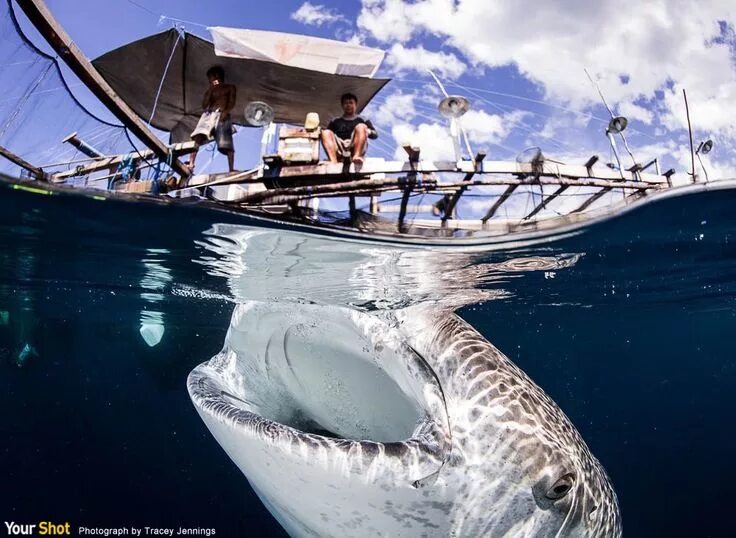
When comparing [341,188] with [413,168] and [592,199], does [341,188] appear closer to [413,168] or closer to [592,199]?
[413,168]

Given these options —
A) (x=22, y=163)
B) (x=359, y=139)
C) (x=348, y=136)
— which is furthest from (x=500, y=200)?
(x=22, y=163)

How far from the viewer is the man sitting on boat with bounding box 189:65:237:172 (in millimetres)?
7176

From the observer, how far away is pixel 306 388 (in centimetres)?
305

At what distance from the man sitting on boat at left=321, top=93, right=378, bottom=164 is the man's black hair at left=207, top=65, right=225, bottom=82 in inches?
115

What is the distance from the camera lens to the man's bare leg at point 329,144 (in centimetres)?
612

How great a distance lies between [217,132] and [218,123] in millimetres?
208

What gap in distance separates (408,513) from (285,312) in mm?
1481

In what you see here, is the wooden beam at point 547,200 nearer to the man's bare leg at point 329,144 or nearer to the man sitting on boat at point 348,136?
the man sitting on boat at point 348,136

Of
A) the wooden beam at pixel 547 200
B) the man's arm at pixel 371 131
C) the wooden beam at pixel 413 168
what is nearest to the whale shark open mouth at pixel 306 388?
the wooden beam at pixel 413 168

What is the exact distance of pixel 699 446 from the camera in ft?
172

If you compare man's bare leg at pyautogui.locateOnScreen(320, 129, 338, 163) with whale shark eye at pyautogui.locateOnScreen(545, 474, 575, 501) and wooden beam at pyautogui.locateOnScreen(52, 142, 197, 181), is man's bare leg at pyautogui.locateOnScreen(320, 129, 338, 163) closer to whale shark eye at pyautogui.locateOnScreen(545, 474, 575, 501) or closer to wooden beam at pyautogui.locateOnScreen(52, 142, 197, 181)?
wooden beam at pyautogui.locateOnScreen(52, 142, 197, 181)

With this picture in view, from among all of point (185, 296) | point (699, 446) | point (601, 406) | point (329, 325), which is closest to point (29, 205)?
point (329, 325)

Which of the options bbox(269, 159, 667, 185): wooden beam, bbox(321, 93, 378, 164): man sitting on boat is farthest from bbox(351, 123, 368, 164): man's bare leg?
bbox(269, 159, 667, 185): wooden beam

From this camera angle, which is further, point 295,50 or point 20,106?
point 295,50
